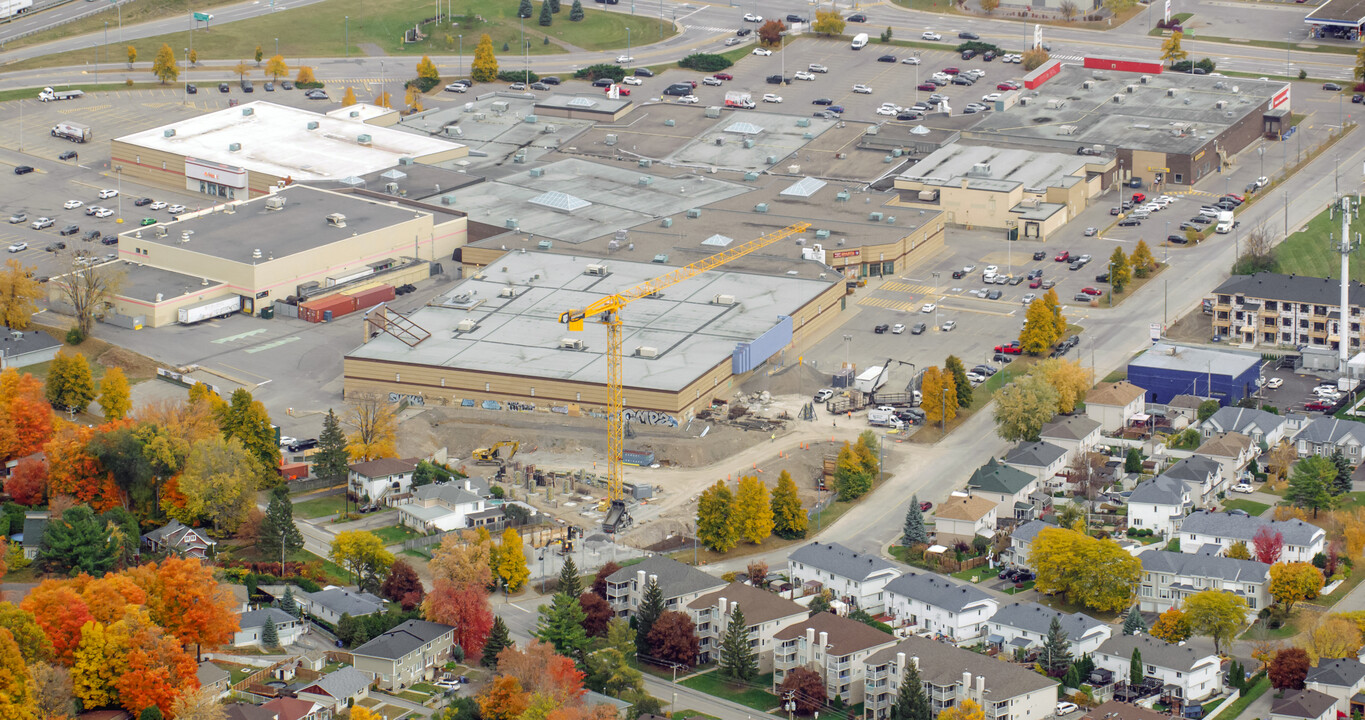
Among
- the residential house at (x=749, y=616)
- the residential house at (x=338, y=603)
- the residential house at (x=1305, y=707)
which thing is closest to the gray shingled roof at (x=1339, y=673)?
the residential house at (x=1305, y=707)

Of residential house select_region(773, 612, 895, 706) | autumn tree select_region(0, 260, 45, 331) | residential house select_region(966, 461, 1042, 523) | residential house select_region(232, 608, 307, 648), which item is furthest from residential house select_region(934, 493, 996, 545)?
autumn tree select_region(0, 260, 45, 331)

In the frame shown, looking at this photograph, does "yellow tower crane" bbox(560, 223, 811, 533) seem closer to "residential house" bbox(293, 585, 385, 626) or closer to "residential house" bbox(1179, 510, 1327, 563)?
"residential house" bbox(293, 585, 385, 626)

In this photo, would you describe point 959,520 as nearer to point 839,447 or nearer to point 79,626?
point 839,447

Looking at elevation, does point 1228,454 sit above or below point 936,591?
above

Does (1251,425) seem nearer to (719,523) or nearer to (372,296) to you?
(719,523)

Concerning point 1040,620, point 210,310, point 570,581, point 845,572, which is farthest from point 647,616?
point 210,310

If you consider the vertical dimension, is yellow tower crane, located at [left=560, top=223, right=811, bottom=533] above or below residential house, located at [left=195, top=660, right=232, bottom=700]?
above

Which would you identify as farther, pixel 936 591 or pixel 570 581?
pixel 936 591
